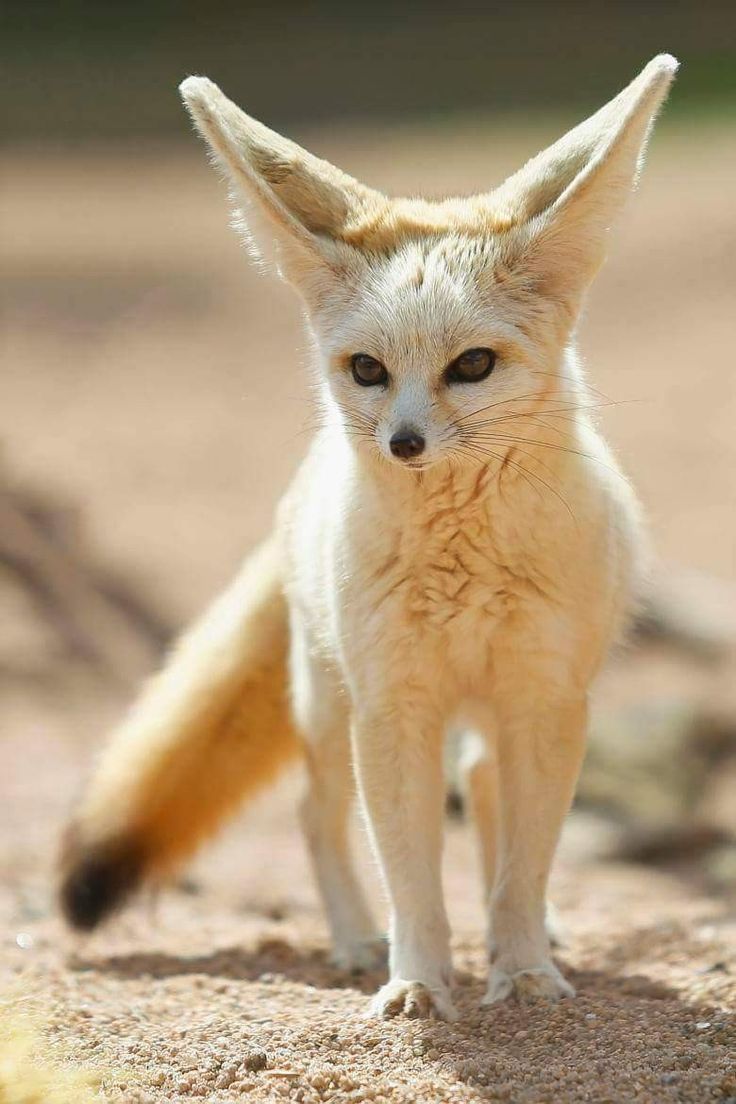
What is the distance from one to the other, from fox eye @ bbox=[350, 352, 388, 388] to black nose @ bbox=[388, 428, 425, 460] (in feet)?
0.93

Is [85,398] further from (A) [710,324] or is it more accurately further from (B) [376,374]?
(B) [376,374]

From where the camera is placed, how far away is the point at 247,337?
12812mm

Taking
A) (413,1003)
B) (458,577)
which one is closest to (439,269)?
(458,577)

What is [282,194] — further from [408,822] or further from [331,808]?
[331,808]

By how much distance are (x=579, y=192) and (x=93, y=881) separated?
2.38 m

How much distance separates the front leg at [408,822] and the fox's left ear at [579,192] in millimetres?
1044

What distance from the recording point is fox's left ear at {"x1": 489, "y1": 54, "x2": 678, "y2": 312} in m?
3.33

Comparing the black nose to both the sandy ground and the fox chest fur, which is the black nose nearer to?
the fox chest fur

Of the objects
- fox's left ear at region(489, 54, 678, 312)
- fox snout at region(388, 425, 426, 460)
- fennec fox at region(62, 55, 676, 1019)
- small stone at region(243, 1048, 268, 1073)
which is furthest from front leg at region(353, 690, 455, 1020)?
fox's left ear at region(489, 54, 678, 312)

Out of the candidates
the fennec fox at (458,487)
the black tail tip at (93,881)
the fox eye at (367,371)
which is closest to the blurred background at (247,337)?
the fennec fox at (458,487)

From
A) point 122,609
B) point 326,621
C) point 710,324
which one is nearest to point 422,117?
point 710,324

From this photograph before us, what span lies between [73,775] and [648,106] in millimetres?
4157

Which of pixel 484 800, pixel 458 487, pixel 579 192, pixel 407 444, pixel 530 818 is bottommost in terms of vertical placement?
pixel 484 800

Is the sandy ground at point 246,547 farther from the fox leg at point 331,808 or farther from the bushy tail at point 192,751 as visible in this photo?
the bushy tail at point 192,751
